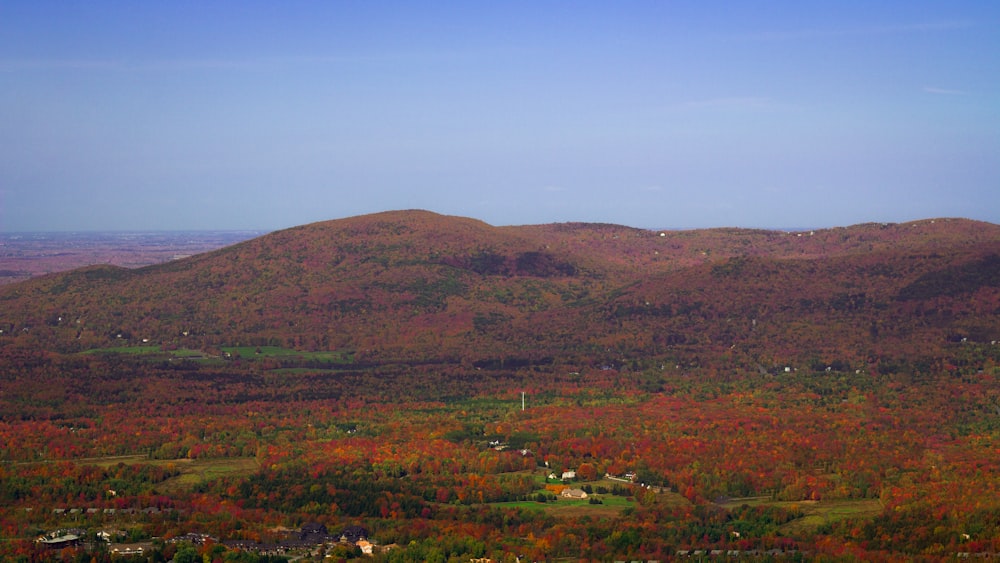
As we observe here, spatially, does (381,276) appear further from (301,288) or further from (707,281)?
(707,281)

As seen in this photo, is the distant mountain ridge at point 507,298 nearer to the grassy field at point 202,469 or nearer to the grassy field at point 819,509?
the grassy field at point 202,469

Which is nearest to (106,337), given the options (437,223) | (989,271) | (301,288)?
(301,288)

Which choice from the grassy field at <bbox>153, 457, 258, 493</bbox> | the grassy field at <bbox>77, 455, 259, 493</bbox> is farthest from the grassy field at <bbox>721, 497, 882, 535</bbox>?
the grassy field at <bbox>77, 455, 259, 493</bbox>

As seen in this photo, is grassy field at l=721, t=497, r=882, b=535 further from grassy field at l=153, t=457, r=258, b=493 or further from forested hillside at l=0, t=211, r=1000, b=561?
grassy field at l=153, t=457, r=258, b=493

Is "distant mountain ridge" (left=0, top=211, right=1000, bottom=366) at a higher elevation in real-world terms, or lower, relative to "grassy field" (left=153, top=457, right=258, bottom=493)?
higher

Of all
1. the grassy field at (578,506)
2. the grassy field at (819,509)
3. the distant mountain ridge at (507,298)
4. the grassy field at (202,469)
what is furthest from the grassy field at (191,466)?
the distant mountain ridge at (507,298)

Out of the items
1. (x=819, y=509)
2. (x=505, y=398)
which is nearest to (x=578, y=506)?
(x=819, y=509)

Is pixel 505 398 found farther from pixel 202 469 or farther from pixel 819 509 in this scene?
pixel 819 509
